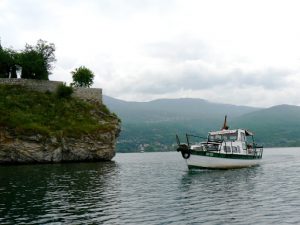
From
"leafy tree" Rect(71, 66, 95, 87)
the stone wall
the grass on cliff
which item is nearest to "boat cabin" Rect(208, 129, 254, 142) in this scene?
the grass on cliff

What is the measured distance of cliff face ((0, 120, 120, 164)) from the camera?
254 feet

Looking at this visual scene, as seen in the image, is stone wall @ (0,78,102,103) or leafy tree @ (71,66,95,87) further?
leafy tree @ (71,66,95,87)

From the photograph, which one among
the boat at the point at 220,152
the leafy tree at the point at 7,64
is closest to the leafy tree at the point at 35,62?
the leafy tree at the point at 7,64

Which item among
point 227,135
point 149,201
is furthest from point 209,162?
point 149,201

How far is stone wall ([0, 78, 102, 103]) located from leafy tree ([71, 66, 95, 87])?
13.7 meters

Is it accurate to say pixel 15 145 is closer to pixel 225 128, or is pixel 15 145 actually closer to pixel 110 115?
pixel 110 115

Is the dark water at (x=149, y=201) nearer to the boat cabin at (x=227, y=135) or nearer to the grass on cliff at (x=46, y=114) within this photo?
the boat cabin at (x=227, y=135)

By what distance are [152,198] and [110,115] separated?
Result: 65.2 metres

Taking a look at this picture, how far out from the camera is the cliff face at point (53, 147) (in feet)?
254

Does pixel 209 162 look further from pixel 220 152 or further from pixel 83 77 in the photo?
pixel 83 77

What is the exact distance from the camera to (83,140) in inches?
3388

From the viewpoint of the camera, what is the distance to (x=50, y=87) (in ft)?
324

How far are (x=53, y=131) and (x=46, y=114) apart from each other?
679 cm

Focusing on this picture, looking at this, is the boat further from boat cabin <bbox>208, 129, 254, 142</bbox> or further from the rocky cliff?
the rocky cliff
